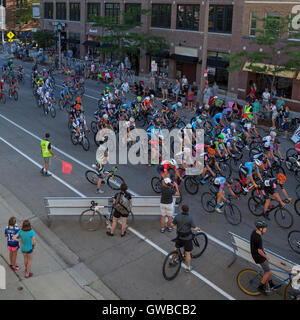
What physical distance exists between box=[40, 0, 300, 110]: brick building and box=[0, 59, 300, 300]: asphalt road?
643 inches

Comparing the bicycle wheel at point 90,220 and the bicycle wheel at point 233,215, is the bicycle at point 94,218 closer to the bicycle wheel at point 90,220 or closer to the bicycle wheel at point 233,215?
the bicycle wheel at point 90,220

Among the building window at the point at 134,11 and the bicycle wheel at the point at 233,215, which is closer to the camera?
the bicycle wheel at the point at 233,215

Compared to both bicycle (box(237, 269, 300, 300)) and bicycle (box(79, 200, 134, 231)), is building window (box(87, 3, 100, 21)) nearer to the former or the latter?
bicycle (box(79, 200, 134, 231))

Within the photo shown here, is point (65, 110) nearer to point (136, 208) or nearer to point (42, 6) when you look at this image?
point (136, 208)

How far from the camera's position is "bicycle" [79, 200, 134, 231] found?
10.9m

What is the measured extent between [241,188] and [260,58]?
Answer: 13.6 m

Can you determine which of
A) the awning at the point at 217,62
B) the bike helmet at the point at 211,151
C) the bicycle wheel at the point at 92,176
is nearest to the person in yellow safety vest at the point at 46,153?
the bicycle wheel at the point at 92,176

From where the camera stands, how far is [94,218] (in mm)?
11555

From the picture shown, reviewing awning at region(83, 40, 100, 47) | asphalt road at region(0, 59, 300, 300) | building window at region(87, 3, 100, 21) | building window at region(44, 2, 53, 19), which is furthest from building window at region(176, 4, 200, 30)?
building window at region(44, 2, 53, 19)

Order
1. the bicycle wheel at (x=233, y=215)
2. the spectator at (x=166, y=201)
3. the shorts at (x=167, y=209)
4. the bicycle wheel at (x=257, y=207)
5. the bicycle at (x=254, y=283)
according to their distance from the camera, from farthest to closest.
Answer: the bicycle wheel at (x=257, y=207) → the bicycle wheel at (x=233, y=215) → the shorts at (x=167, y=209) → the spectator at (x=166, y=201) → the bicycle at (x=254, y=283)

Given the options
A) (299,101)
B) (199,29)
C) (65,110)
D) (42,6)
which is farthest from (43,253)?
(42,6)

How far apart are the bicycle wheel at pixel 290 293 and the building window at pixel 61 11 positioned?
2112 inches

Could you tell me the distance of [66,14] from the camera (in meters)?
54.0

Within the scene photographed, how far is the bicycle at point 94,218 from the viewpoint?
10.9 meters
